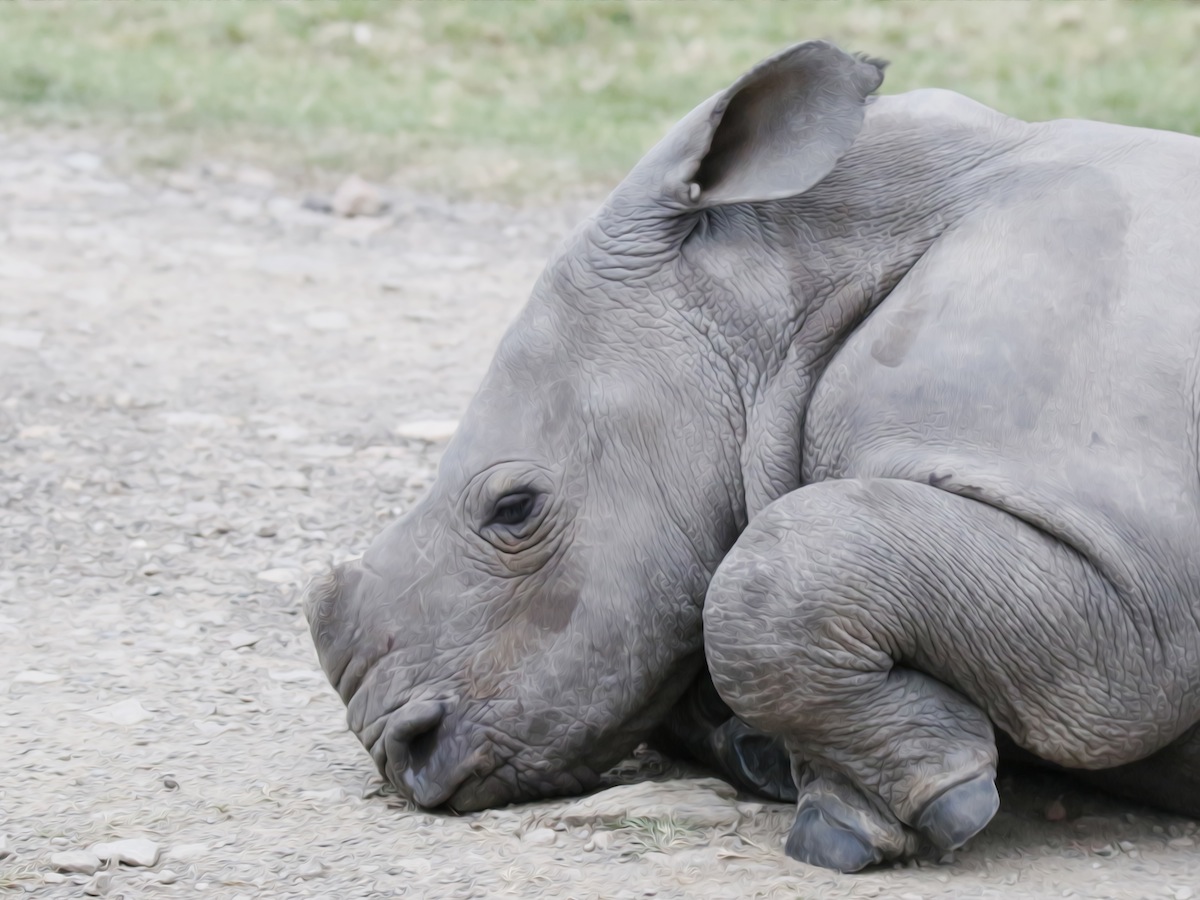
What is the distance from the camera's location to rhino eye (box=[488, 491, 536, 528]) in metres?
3.72

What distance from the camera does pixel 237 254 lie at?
888 centimetres

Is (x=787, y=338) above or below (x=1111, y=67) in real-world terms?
above

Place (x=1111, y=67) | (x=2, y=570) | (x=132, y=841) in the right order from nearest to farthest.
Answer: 1. (x=132, y=841)
2. (x=2, y=570)
3. (x=1111, y=67)

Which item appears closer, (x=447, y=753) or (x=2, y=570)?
(x=447, y=753)

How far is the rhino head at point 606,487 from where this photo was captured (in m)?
3.65

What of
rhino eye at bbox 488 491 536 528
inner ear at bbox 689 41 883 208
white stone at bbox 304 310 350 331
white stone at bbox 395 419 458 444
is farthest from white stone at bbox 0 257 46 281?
Answer: inner ear at bbox 689 41 883 208

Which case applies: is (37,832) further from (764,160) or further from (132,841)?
(764,160)

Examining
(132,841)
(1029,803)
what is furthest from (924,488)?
(132,841)

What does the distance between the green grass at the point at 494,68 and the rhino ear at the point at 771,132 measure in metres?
6.24

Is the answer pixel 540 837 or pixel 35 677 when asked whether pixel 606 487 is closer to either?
pixel 540 837

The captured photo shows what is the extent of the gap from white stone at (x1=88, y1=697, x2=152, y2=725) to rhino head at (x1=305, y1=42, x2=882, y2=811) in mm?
741

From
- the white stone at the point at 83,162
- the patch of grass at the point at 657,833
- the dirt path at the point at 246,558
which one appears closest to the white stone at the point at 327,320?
the dirt path at the point at 246,558

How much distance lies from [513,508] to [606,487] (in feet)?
0.65

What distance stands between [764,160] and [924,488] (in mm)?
795
